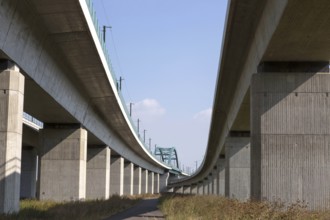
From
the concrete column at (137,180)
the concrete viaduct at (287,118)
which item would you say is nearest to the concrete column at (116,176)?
the concrete column at (137,180)

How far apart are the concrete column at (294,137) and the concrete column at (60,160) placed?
58.6 feet

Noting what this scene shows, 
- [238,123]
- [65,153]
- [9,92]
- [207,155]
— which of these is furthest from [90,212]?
[207,155]

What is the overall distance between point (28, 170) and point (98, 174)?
11.2 metres

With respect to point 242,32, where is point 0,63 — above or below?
below

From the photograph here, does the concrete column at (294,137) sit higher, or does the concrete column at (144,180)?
the concrete column at (294,137)

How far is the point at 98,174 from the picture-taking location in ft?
163

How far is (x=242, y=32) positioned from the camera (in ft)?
66.3

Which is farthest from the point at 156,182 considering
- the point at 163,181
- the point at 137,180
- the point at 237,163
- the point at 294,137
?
the point at 294,137

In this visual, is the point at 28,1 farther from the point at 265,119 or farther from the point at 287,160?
the point at 287,160

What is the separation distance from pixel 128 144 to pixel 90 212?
38576 millimetres

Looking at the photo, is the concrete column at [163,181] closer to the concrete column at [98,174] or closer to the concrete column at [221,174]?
the concrete column at [221,174]

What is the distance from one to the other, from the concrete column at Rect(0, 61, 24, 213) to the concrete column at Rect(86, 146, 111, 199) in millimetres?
30159

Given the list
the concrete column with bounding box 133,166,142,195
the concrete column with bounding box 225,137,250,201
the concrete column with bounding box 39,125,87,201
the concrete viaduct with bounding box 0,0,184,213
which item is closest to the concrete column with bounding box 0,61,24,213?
the concrete viaduct with bounding box 0,0,184,213

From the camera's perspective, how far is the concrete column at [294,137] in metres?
19.7
